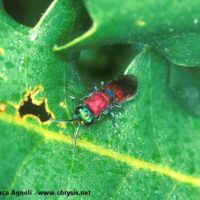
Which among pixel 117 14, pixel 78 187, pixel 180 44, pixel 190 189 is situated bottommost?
pixel 190 189

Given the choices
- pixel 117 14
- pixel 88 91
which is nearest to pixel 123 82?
pixel 88 91

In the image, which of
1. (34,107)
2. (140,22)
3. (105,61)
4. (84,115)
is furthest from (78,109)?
(105,61)

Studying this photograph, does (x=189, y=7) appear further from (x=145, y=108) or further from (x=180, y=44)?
(x=145, y=108)

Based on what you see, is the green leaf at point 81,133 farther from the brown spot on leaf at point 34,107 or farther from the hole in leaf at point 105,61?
the hole in leaf at point 105,61

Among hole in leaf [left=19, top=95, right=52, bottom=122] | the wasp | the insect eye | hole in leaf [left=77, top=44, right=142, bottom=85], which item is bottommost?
hole in leaf [left=77, top=44, right=142, bottom=85]

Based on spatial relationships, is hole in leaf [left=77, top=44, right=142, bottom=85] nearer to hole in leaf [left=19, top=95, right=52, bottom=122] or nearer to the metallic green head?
the metallic green head

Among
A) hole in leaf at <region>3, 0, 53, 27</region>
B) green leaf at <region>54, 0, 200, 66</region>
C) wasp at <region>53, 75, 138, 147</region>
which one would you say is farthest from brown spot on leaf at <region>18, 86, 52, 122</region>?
hole in leaf at <region>3, 0, 53, 27</region>
